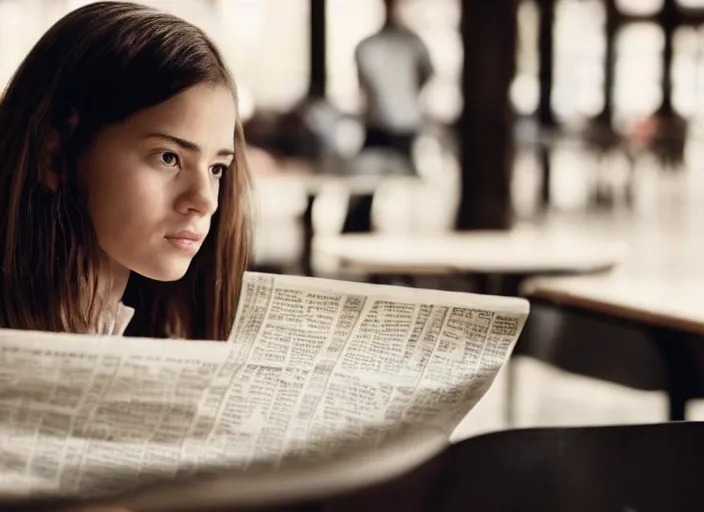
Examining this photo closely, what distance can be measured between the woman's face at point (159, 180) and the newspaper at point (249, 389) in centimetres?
13

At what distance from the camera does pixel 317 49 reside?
6.31m

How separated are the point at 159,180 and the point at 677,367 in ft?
2.42

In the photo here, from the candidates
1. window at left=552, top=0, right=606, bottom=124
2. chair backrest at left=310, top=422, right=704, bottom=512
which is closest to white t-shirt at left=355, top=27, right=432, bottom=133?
chair backrest at left=310, top=422, right=704, bottom=512

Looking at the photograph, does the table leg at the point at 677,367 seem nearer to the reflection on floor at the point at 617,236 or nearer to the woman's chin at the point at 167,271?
the reflection on floor at the point at 617,236

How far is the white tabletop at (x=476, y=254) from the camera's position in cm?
205

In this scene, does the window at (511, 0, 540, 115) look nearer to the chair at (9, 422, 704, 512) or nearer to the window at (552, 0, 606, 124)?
the window at (552, 0, 606, 124)

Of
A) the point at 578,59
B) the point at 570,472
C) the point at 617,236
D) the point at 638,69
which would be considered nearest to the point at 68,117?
the point at 570,472

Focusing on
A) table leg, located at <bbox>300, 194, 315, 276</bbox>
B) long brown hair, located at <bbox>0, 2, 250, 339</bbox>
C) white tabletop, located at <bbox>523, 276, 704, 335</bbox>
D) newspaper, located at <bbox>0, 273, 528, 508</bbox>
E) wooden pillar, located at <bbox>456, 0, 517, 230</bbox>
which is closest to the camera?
newspaper, located at <bbox>0, 273, 528, 508</bbox>

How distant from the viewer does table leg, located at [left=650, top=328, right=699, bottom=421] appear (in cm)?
120

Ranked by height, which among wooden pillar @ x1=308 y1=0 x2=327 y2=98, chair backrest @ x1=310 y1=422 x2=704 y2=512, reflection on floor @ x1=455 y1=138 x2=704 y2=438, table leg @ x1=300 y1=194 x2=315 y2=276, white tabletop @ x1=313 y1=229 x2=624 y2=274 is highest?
wooden pillar @ x1=308 y1=0 x2=327 y2=98

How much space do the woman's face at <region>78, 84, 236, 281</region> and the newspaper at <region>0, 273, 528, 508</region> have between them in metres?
0.13

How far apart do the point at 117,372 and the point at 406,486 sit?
0.16m

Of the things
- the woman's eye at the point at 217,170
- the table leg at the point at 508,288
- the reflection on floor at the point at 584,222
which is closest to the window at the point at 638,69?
the reflection on floor at the point at 584,222

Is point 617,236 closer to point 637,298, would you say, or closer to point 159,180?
point 637,298
